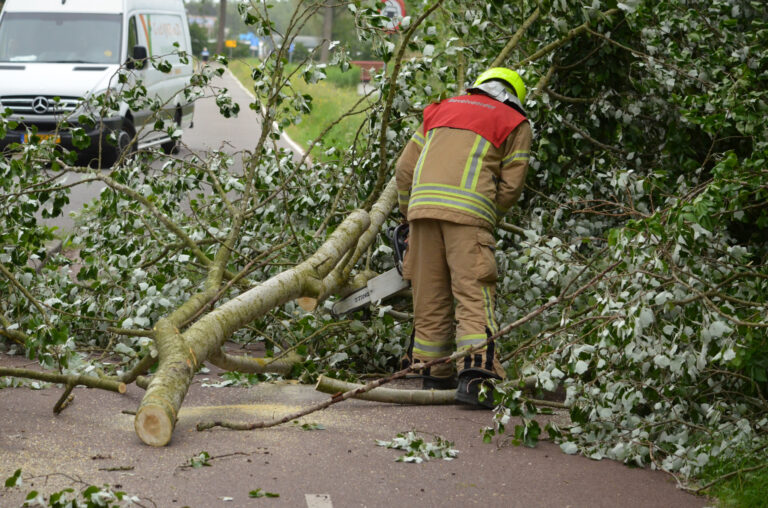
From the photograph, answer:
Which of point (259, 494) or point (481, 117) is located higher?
point (481, 117)

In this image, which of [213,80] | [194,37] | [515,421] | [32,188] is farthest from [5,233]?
[194,37]

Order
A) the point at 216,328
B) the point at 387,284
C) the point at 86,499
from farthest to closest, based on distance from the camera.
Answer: the point at 387,284 → the point at 216,328 → the point at 86,499

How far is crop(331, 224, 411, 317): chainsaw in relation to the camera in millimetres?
6148

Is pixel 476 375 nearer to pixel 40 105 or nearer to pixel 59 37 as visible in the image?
pixel 40 105

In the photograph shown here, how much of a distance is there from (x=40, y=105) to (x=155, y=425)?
11.0 m

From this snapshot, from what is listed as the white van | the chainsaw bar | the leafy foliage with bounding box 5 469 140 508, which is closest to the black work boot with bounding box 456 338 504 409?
the chainsaw bar

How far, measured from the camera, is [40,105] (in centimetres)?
1429

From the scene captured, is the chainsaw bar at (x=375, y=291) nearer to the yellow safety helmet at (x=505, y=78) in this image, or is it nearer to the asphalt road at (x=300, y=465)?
the asphalt road at (x=300, y=465)

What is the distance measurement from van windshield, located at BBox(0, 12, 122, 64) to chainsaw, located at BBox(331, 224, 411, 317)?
32.7 ft

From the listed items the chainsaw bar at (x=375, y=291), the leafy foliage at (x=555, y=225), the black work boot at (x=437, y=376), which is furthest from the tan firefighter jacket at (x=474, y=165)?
the black work boot at (x=437, y=376)

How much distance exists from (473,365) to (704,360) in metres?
1.47

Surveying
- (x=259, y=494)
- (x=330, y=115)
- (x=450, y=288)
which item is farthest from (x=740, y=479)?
(x=330, y=115)

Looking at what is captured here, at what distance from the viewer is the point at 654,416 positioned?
464 centimetres

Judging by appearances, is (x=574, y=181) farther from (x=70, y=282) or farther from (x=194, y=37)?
(x=194, y=37)
